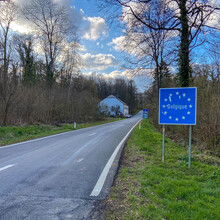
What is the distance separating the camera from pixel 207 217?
2896 mm

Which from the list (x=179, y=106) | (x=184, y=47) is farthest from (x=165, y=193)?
(x=184, y=47)

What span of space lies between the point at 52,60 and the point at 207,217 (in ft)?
102

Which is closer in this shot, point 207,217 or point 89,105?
point 207,217

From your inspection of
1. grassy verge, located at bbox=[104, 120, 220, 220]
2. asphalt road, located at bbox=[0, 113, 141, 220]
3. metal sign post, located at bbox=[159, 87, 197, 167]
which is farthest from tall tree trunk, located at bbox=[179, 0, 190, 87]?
asphalt road, located at bbox=[0, 113, 141, 220]

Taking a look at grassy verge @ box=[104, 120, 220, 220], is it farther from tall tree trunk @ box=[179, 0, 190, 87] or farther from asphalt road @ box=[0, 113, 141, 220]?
tall tree trunk @ box=[179, 0, 190, 87]

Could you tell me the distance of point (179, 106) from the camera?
5914 mm

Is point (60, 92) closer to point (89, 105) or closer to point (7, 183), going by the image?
point (89, 105)

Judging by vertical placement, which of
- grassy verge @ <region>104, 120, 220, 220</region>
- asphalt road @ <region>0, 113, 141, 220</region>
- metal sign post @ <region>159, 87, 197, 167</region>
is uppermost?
metal sign post @ <region>159, 87, 197, 167</region>

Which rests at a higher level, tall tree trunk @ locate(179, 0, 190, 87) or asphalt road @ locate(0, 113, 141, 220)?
tall tree trunk @ locate(179, 0, 190, 87)

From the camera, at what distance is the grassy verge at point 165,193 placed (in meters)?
3.05

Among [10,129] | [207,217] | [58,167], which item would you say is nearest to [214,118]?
[207,217]

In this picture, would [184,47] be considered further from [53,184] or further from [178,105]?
[53,184]

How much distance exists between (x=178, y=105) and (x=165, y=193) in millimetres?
3096

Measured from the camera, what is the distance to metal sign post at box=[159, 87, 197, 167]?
5.68 m
